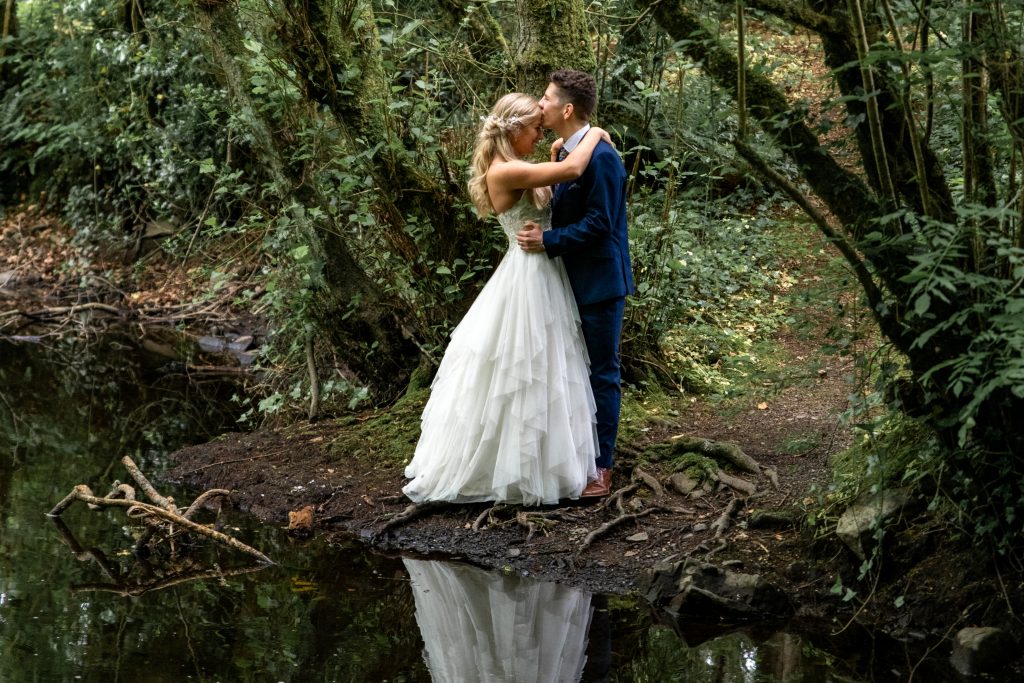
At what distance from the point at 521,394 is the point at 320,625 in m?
1.54

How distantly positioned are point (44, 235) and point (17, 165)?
1811 mm

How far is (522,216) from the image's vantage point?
5.62 m

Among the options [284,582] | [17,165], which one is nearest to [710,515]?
[284,582]

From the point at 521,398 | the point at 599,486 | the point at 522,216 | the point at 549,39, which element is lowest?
the point at 599,486

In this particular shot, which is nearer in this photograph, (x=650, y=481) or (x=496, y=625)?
(x=496, y=625)

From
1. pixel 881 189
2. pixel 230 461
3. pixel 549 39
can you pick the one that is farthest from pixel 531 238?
pixel 230 461

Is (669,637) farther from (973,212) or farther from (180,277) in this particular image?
(180,277)

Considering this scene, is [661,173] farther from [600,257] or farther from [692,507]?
[692,507]

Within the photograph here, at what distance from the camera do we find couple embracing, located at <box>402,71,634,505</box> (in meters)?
5.44

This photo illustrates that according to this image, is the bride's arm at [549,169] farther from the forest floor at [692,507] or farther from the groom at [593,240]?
the forest floor at [692,507]

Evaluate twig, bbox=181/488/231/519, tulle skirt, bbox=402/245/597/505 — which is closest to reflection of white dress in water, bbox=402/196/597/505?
tulle skirt, bbox=402/245/597/505

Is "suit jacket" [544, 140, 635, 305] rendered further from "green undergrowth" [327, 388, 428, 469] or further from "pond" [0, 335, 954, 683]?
"green undergrowth" [327, 388, 428, 469]

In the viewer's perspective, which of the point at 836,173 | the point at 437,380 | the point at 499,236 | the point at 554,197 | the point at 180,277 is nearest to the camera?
the point at 836,173

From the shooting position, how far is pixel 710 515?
215 inches
